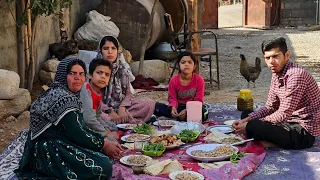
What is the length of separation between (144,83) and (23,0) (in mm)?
2416

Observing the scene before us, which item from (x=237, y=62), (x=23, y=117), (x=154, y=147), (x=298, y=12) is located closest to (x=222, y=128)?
A: (x=154, y=147)

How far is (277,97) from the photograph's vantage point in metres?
4.17

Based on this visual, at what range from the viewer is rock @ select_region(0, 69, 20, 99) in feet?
17.3

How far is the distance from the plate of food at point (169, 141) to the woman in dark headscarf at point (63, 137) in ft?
2.38

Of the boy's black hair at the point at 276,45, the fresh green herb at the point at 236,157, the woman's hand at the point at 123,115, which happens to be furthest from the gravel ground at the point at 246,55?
the fresh green herb at the point at 236,157

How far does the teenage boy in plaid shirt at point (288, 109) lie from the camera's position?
3.91m

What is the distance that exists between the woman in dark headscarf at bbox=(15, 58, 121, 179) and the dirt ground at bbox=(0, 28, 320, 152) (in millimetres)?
1639

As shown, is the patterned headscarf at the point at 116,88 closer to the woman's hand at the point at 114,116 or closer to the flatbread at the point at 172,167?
the woman's hand at the point at 114,116

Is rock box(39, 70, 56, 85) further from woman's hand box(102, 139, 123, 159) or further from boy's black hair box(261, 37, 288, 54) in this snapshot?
boy's black hair box(261, 37, 288, 54)

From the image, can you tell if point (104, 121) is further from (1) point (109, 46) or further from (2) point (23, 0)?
(2) point (23, 0)

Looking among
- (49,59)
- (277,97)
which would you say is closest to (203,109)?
(277,97)

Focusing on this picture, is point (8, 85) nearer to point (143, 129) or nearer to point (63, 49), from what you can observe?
point (143, 129)

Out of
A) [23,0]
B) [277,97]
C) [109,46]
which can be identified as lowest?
[277,97]

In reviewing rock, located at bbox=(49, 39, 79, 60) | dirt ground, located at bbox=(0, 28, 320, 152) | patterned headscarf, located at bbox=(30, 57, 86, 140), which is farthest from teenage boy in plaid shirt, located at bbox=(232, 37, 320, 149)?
rock, located at bbox=(49, 39, 79, 60)
